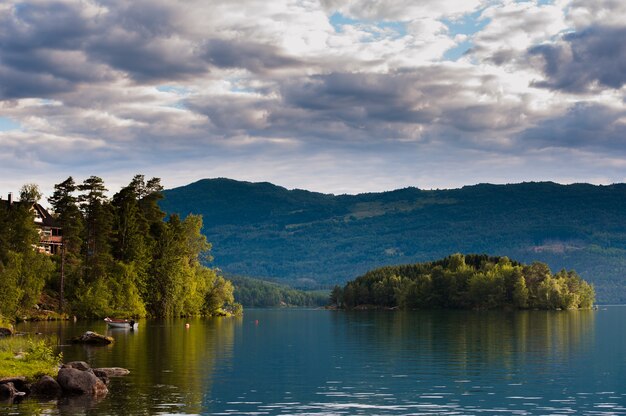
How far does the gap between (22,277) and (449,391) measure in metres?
97.8

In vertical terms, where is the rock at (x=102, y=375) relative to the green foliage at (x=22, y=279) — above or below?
below

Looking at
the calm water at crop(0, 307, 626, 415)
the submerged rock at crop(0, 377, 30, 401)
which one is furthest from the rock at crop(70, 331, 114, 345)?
the submerged rock at crop(0, 377, 30, 401)

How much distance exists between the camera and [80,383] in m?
54.0

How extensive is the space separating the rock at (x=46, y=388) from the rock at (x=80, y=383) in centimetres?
46

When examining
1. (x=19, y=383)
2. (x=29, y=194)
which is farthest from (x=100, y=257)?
(x=19, y=383)

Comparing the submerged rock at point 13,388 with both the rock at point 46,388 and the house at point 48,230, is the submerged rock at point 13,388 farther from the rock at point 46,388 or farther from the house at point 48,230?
the house at point 48,230

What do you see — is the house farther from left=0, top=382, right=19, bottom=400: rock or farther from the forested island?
left=0, top=382, right=19, bottom=400: rock

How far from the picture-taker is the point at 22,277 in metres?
138

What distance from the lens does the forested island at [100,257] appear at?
457 feet

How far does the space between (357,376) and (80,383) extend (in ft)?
70.0

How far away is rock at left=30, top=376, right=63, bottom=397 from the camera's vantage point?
53438 mm

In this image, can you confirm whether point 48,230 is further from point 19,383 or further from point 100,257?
point 19,383

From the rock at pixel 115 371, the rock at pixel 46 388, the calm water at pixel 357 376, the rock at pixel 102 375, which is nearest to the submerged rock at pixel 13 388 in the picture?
the rock at pixel 46 388

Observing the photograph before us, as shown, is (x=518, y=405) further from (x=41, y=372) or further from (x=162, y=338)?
(x=162, y=338)
